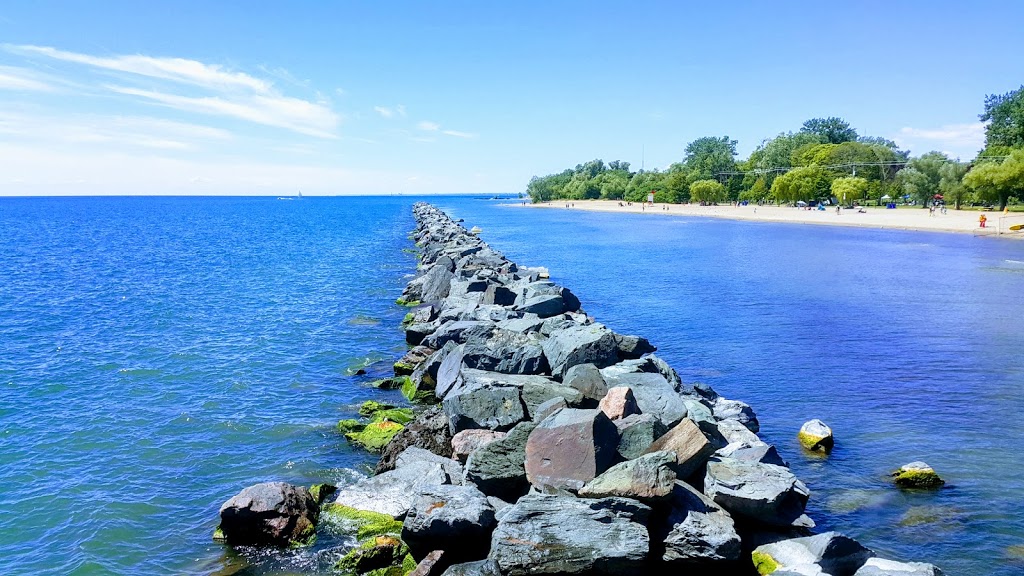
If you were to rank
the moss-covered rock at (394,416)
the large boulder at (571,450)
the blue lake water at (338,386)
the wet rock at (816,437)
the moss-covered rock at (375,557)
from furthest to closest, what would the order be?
the moss-covered rock at (394,416) < the wet rock at (816,437) < the blue lake water at (338,386) < the large boulder at (571,450) < the moss-covered rock at (375,557)

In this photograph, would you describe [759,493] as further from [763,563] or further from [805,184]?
[805,184]

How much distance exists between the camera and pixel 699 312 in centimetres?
2977

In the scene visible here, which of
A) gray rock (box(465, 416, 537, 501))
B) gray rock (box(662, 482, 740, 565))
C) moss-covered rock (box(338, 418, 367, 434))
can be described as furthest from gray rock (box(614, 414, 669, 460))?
moss-covered rock (box(338, 418, 367, 434))

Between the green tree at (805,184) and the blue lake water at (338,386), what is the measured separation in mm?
77133

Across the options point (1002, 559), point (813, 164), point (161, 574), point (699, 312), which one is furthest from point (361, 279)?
point (813, 164)

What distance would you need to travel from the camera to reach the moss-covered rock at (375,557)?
31.7 feet

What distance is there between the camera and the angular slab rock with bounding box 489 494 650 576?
27.8 ft

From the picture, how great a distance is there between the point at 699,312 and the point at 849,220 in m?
71.3

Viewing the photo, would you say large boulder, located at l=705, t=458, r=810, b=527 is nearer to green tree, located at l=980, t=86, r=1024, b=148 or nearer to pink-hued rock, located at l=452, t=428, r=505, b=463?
pink-hued rock, located at l=452, t=428, r=505, b=463

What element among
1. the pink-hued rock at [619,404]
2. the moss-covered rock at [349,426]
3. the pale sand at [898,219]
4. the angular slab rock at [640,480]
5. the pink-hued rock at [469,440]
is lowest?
the moss-covered rock at [349,426]

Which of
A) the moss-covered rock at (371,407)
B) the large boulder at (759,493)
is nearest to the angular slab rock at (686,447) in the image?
the large boulder at (759,493)

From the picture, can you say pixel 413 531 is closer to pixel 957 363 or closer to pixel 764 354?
pixel 764 354

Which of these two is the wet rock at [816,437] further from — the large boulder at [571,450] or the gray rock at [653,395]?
the large boulder at [571,450]

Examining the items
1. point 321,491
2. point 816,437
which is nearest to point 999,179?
point 816,437
